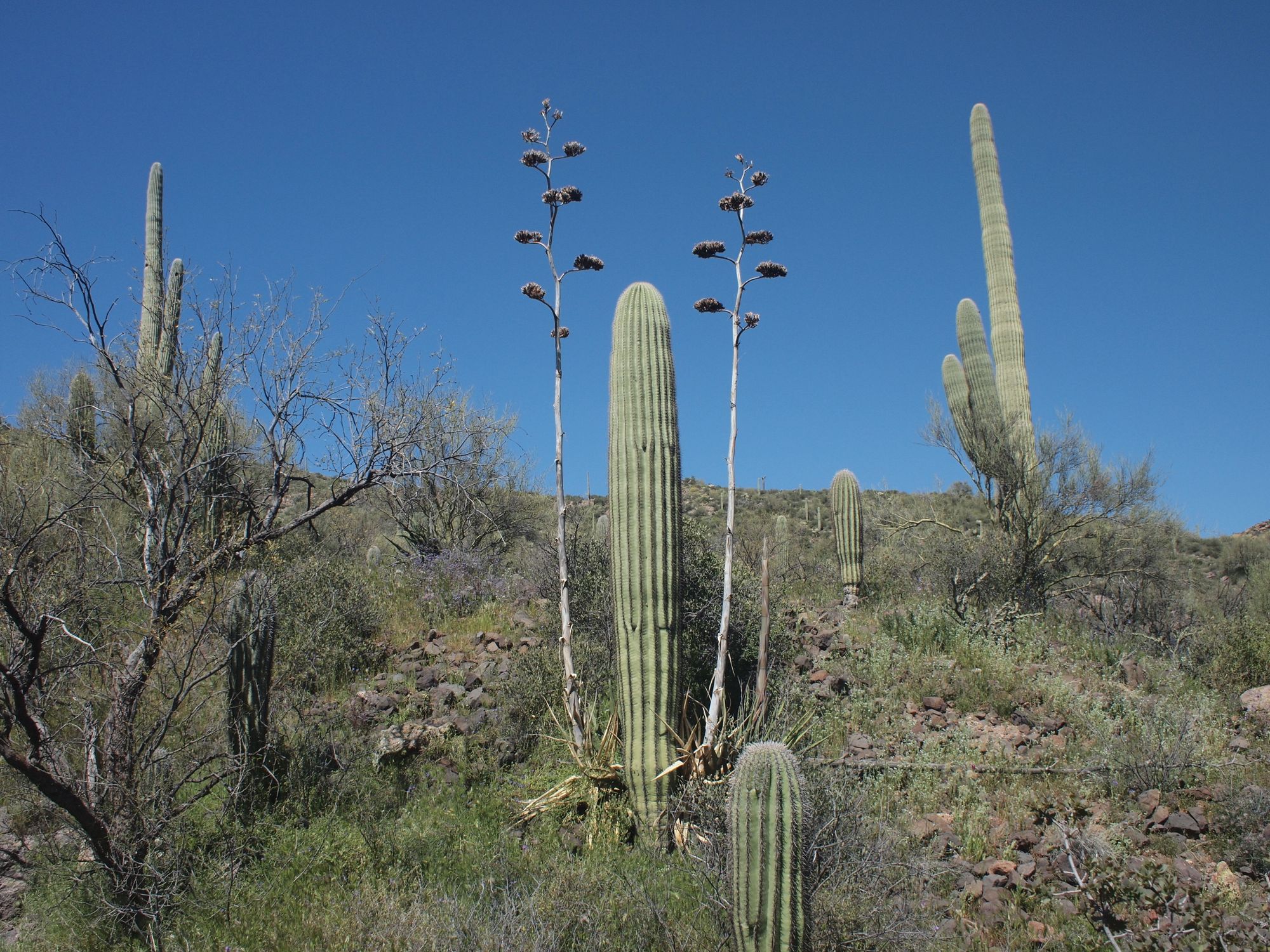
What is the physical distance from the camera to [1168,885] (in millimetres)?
4328

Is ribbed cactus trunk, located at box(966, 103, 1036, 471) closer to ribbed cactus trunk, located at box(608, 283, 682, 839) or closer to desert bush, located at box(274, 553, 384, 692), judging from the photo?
ribbed cactus trunk, located at box(608, 283, 682, 839)

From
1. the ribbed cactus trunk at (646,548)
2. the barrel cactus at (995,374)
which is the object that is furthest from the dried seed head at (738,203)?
the barrel cactus at (995,374)

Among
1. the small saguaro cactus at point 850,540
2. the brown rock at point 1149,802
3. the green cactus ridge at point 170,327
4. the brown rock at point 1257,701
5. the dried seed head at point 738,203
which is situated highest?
the dried seed head at point 738,203

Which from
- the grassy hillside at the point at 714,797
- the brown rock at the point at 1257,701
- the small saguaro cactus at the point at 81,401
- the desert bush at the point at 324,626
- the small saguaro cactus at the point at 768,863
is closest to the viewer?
the small saguaro cactus at the point at 768,863

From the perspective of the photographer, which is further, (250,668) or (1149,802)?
(250,668)

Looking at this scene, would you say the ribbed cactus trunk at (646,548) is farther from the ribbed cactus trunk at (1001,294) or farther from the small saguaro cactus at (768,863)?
the ribbed cactus trunk at (1001,294)

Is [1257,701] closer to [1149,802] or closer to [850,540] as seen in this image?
[1149,802]

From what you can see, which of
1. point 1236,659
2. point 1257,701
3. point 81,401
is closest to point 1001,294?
point 1236,659

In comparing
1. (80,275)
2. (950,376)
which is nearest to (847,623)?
(950,376)

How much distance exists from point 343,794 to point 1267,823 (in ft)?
18.9

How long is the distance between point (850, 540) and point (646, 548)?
6.98 meters

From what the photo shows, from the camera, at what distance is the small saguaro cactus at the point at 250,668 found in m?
5.88

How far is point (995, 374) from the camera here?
1279cm

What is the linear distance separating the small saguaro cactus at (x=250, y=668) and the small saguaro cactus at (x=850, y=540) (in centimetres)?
769
